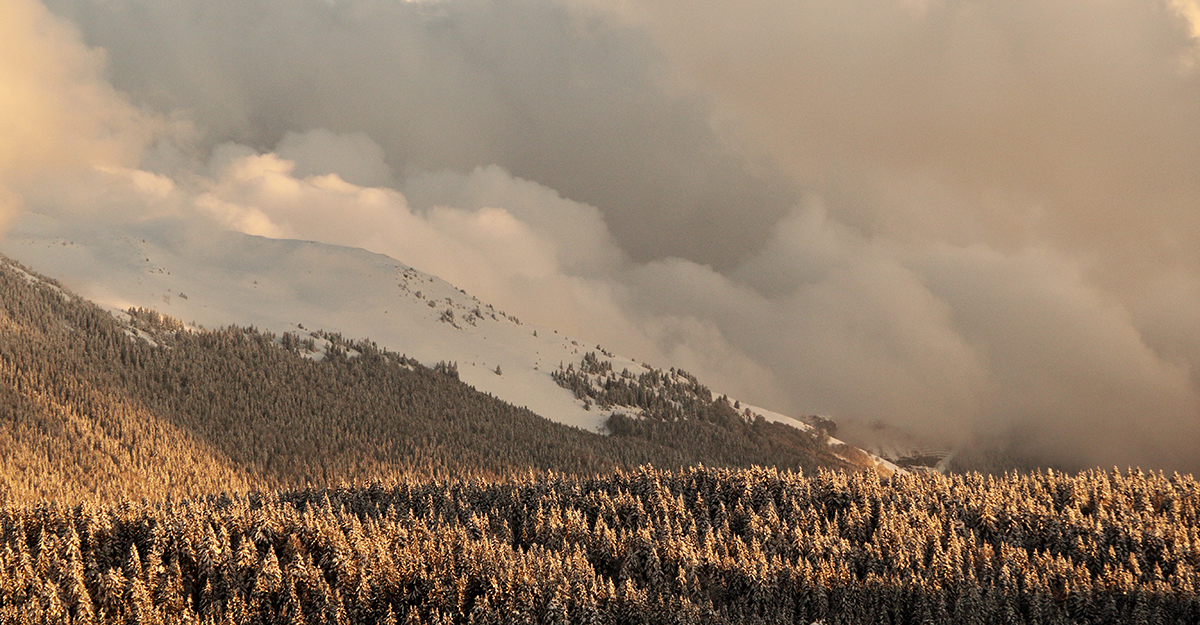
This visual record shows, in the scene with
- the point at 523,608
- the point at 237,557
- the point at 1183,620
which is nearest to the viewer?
the point at 523,608

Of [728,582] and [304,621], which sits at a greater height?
[728,582]

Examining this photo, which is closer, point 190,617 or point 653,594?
point 190,617

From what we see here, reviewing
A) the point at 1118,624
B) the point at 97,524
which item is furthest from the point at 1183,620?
the point at 97,524

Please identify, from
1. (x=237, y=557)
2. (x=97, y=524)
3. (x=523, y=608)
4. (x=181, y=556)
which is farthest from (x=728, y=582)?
(x=97, y=524)

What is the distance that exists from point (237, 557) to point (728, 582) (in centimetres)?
8699

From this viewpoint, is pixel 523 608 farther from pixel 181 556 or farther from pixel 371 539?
pixel 181 556

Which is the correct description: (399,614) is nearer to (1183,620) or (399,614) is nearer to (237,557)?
(237,557)

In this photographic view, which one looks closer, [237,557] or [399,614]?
[399,614]

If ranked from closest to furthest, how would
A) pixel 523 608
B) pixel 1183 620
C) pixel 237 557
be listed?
pixel 523 608
pixel 1183 620
pixel 237 557

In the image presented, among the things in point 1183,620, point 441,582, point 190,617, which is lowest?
point 190,617

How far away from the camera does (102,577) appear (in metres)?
174

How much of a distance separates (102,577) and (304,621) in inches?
1395

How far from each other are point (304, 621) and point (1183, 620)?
144224 mm

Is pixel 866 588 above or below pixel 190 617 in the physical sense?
above
